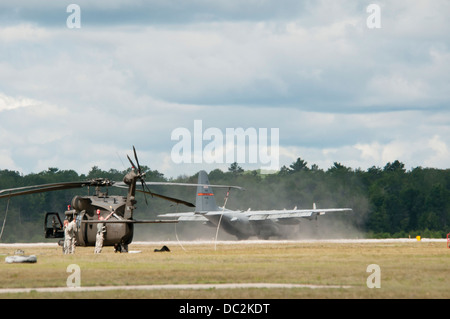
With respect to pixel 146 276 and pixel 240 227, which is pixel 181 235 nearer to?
pixel 240 227

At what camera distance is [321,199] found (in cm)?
13100

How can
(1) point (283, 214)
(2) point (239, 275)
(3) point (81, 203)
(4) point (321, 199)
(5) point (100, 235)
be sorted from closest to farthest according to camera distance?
(2) point (239, 275) < (5) point (100, 235) < (3) point (81, 203) < (1) point (283, 214) < (4) point (321, 199)

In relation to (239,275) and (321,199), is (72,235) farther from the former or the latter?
(321,199)

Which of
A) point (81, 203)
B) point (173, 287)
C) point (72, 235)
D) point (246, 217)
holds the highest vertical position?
point (81, 203)

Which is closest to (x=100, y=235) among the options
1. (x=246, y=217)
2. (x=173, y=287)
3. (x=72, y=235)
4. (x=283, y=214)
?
→ (x=72, y=235)

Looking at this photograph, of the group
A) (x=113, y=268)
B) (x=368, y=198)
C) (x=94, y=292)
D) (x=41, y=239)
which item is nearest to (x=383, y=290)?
(x=94, y=292)

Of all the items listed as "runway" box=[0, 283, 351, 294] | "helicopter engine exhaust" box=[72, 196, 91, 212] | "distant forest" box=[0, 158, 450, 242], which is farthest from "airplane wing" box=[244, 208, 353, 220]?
"runway" box=[0, 283, 351, 294]

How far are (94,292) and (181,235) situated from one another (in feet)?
283

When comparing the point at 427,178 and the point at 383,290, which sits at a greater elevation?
the point at 427,178

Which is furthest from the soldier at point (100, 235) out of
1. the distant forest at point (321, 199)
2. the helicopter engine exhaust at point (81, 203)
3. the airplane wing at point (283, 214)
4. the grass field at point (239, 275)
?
the distant forest at point (321, 199)

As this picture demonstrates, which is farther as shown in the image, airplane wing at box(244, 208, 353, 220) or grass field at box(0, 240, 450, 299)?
airplane wing at box(244, 208, 353, 220)

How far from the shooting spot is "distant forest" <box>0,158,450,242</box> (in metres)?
127

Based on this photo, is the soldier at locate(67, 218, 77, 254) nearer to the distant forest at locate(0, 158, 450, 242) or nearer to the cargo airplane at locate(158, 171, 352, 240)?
the cargo airplane at locate(158, 171, 352, 240)

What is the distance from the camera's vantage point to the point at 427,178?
508ft
